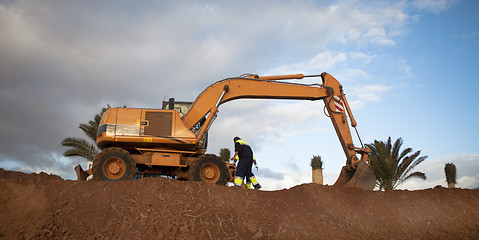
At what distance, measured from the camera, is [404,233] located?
8.62 metres

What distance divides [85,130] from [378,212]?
19002 mm

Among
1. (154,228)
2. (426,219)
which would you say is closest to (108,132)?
(154,228)

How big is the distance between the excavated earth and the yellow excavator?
1.20 m

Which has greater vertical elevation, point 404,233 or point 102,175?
point 102,175

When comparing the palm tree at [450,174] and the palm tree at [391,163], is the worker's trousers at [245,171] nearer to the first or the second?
the palm tree at [391,163]

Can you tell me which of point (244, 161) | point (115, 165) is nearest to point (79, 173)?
point (115, 165)

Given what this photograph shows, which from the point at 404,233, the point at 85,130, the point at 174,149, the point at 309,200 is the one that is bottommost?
the point at 404,233

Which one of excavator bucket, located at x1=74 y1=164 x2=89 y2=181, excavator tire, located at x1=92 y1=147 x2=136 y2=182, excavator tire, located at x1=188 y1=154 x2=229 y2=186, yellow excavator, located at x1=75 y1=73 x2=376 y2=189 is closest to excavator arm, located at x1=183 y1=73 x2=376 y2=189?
yellow excavator, located at x1=75 y1=73 x2=376 y2=189

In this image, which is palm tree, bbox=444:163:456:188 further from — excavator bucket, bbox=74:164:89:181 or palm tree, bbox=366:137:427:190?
excavator bucket, bbox=74:164:89:181

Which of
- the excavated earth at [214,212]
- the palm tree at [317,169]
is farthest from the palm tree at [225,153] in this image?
the excavated earth at [214,212]

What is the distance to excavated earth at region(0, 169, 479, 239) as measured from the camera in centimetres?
696

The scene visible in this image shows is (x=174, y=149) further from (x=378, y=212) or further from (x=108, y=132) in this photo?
(x=378, y=212)

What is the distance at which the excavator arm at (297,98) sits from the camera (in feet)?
35.2

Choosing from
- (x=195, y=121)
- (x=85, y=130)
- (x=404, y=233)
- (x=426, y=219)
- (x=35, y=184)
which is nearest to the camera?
(x=35, y=184)
